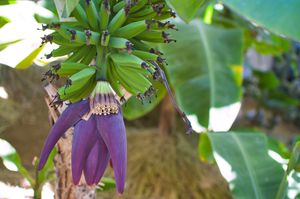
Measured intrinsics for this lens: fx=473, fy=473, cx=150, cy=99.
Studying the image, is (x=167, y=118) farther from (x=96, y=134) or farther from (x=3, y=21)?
(x=96, y=134)

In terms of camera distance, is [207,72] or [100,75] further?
[207,72]

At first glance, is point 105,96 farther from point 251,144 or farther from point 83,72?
point 251,144

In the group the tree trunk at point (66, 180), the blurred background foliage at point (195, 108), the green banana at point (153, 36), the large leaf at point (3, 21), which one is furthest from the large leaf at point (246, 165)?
the large leaf at point (3, 21)

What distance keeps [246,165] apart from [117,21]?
574 millimetres

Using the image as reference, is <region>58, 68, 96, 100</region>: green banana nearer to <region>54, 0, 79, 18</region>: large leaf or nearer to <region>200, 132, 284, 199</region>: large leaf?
<region>54, 0, 79, 18</region>: large leaf

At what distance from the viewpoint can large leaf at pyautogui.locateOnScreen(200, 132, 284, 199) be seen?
1.06 m

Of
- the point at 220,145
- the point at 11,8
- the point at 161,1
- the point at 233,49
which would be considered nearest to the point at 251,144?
the point at 220,145

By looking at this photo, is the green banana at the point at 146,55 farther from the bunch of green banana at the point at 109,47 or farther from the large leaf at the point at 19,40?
the large leaf at the point at 19,40

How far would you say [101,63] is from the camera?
0.69 metres

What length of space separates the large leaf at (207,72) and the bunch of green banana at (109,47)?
0.56m

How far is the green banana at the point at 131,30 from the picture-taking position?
0.70m

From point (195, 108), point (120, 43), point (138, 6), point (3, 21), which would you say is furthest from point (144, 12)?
point (195, 108)

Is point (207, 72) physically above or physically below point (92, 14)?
below

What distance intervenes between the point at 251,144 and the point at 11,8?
2.24 ft
